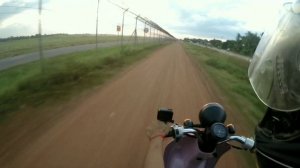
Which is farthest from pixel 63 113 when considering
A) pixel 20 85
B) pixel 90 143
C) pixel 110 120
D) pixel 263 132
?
pixel 263 132

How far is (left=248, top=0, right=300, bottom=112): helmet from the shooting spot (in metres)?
2.57

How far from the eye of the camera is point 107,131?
8008mm

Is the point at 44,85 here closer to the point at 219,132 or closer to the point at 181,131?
the point at 181,131

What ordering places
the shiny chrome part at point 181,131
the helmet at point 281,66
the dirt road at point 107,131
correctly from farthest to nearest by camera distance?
1. the dirt road at point 107,131
2. the shiny chrome part at point 181,131
3. the helmet at point 281,66

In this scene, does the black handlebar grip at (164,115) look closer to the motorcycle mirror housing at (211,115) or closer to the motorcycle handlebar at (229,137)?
the motorcycle handlebar at (229,137)

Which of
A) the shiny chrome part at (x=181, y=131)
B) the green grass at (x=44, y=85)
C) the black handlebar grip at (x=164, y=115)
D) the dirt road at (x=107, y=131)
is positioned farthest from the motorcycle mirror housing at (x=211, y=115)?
the green grass at (x=44, y=85)

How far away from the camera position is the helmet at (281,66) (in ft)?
8.44

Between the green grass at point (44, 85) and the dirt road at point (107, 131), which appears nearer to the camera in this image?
the dirt road at point (107, 131)

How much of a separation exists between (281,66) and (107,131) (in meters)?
5.59

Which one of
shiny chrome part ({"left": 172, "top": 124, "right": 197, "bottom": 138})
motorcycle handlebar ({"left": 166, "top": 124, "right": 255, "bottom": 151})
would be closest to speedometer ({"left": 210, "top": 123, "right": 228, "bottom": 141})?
motorcycle handlebar ({"left": 166, "top": 124, "right": 255, "bottom": 151})

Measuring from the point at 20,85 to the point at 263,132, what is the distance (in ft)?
33.5

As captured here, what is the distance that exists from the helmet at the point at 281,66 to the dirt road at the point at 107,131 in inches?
145

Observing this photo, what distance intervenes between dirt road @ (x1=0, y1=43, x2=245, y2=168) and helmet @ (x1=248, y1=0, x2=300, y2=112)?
3691 millimetres

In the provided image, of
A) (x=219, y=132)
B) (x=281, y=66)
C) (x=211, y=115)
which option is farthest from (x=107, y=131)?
(x=281, y=66)
